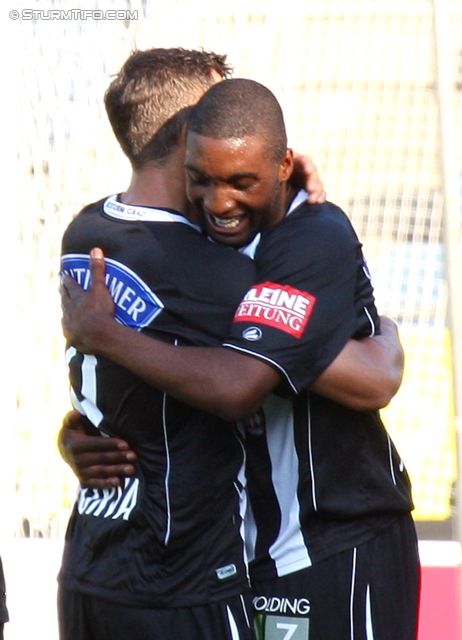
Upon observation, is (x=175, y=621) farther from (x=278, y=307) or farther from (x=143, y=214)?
(x=143, y=214)

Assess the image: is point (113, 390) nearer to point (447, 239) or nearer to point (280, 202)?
point (280, 202)

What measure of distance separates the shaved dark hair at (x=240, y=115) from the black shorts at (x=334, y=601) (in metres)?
0.86

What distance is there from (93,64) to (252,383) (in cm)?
265

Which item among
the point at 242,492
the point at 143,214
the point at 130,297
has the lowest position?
the point at 242,492

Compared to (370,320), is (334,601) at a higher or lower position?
lower

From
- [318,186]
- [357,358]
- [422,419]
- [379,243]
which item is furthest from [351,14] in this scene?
[357,358]

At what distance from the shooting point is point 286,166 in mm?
2223

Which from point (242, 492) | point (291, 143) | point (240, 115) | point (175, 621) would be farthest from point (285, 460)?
point (291, 143)

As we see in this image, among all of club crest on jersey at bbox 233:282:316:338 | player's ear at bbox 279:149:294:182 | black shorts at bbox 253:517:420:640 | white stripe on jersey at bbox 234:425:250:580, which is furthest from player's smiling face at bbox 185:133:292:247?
black shorts at bbox 253:517:420:640

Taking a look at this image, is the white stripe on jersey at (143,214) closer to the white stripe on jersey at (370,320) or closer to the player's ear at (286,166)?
the player's ear at (286,166)

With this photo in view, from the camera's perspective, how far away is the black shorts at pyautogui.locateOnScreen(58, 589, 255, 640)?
7.06 feet

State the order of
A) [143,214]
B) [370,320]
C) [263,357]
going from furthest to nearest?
[370,320] < [143,214] < [263,357]

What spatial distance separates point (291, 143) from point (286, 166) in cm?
239

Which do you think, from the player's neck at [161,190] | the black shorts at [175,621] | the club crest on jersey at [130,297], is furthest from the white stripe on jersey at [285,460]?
the player's neck at [161,190]
